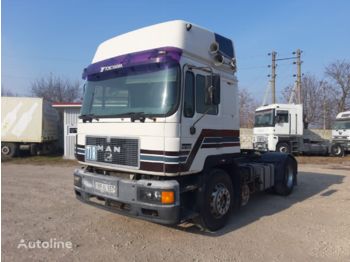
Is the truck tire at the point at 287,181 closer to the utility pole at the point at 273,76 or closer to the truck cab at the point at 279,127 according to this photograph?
the truck cab at the point at 279,127

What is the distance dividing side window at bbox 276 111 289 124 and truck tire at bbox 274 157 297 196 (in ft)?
36.4

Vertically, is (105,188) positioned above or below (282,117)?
below

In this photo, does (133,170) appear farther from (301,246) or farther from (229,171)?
(301,246)

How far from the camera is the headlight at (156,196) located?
448 centimetres

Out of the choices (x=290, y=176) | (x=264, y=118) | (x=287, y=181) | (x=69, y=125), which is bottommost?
(x=287, y=181)

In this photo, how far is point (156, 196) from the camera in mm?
4531

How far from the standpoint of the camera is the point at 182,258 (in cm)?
438

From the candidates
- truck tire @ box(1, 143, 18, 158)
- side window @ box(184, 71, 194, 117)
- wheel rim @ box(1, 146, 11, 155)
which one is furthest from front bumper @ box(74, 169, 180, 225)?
wheel rim @ box(1, 146, 11, 155)

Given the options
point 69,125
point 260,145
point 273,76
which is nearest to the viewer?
point 69,125

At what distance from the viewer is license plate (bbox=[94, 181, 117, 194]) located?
500cm

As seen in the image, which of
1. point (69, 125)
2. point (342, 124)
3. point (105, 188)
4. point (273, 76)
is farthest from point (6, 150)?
point (273, 76)

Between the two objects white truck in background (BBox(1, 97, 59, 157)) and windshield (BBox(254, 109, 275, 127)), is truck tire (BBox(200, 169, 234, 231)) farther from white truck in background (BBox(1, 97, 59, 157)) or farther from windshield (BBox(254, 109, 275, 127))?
white truck in background (BBox(1, 97, 59, 157))

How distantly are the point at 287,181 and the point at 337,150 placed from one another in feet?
55.6

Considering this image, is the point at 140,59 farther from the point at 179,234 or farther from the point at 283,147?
the point at 283,147
